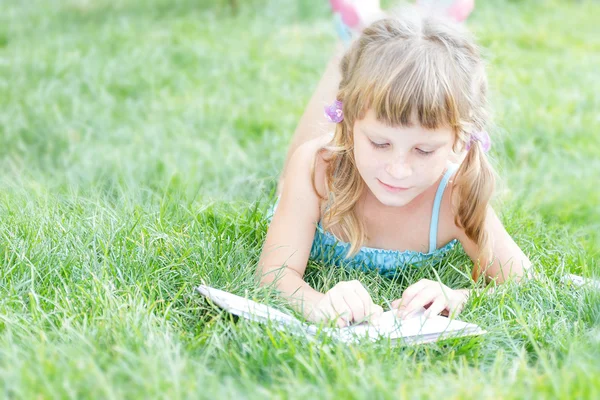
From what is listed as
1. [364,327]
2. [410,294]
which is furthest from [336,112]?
[364,327]

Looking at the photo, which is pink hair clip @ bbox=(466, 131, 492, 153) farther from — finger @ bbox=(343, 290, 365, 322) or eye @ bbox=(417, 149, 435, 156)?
finger @ bbox=(343, 290, 365, 322)

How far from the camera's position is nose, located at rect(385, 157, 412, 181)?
222cm

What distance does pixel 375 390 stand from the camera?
1.67 metres

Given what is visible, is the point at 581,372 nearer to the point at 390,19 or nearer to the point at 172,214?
the point at 390,19

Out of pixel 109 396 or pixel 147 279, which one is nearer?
pixel 109 396

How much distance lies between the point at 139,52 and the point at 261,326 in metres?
3.70

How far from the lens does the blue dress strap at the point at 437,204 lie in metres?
2.63

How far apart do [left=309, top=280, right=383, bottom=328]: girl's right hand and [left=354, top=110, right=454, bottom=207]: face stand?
1.04ft

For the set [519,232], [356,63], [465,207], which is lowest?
[519,232]

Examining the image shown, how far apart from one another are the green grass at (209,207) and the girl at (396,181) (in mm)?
113

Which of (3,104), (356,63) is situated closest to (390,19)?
(356,63)

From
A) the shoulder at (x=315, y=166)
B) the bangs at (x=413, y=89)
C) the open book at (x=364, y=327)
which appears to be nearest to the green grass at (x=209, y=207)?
the open book at (x=364, y=327)

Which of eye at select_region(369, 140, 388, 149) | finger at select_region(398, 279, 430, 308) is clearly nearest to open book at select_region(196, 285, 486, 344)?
finger at select_region(398, 279, 430, 308)

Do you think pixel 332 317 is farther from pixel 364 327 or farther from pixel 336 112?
pixel 336 112
